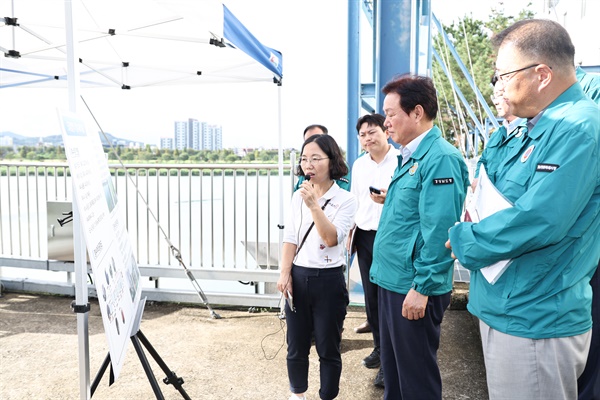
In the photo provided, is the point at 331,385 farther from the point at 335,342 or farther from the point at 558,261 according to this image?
the point at 558,261

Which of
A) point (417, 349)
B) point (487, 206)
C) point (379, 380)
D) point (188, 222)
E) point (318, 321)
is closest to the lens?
point (487, 206)

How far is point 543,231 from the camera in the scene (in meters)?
1.41

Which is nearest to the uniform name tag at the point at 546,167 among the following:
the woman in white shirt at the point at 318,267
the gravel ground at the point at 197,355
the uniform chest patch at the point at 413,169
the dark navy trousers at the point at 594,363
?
the uniform chest patch at the point at 413,169

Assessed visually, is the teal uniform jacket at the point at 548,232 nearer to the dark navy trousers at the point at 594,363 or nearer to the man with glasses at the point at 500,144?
the man with glasses at the point at 500,144

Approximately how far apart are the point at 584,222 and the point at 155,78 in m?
5.42

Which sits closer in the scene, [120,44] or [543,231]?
[543,231]

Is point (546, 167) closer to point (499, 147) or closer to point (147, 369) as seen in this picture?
point (499, 147)

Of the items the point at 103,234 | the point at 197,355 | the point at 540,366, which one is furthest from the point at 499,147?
the point at 197,355

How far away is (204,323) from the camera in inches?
187

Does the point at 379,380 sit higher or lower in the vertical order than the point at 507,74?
lower

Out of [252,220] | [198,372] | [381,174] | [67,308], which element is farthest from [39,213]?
[381,174]

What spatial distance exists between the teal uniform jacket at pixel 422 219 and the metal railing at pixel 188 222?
2838 millimetres

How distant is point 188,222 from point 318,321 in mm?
3136

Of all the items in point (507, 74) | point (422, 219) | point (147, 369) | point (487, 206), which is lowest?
point (147, 369)
